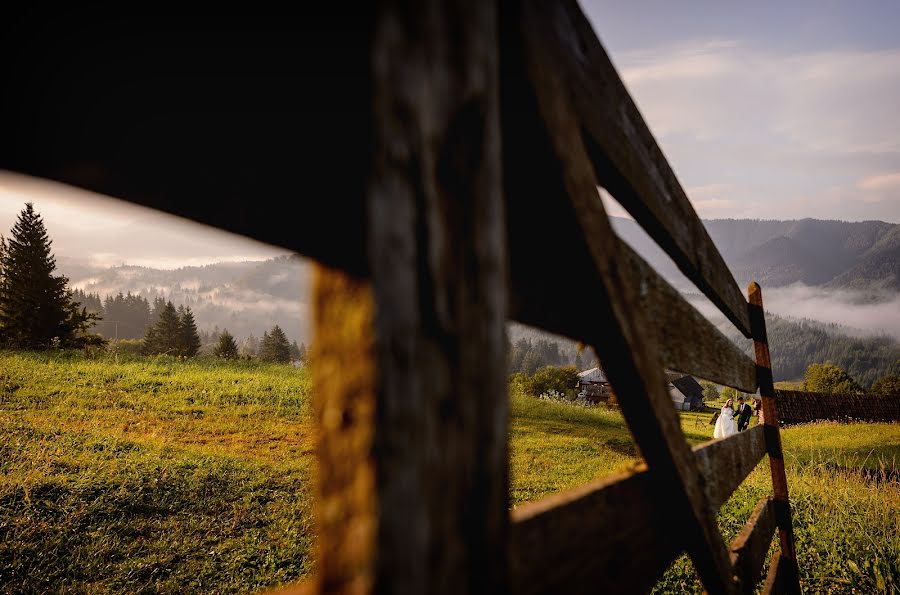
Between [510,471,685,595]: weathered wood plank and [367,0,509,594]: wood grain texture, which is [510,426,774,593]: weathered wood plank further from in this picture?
[367,0,509,594]: wood grain texture

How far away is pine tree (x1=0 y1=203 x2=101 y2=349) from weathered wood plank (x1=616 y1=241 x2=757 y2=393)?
3677 centimetres

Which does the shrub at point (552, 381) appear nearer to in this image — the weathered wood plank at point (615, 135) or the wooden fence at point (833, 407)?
the wooden fence at point (833, 407)

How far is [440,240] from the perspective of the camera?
1.47 feet

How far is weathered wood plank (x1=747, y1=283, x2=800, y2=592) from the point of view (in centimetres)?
281

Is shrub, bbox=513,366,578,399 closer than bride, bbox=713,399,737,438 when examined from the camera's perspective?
No

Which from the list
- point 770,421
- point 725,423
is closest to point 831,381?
point 725,423

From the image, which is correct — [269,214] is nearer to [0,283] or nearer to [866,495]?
[866,495]

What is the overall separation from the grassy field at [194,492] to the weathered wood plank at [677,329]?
0.32m

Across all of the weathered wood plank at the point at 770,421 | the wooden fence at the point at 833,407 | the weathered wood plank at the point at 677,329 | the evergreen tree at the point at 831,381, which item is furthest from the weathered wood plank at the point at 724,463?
the evergreen tree at the point at 831,381

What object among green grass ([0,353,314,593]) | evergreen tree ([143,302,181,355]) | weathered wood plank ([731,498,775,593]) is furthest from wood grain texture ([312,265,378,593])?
evergreen tree ([143,302,181,355])

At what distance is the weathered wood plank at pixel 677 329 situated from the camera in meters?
0.97

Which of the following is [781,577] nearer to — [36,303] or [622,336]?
[622,336]

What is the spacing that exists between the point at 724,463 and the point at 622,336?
103 cm

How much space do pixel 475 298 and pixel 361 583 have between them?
282 millimetres
